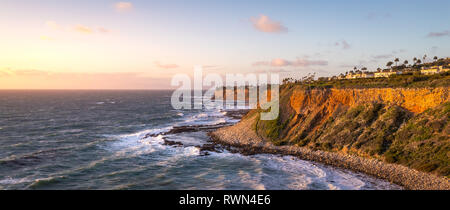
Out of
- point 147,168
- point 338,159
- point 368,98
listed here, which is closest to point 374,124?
point 368,98

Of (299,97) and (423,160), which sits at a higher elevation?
(299,97)

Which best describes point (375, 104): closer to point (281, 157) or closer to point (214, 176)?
point (281, 157)

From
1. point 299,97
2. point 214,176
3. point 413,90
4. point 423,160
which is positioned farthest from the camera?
point 299,97

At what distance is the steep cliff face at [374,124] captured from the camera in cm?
3444

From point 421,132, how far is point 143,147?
142 feet

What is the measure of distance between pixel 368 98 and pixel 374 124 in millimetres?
6422

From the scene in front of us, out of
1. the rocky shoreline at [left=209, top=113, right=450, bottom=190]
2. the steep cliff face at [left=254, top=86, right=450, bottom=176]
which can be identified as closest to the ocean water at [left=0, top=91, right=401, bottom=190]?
the rocky shoreline at [left=209, top=113, right=450, bottom=190]

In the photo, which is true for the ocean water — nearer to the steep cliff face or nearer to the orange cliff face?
the steep cliff face

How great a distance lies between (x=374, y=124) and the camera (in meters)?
42.0

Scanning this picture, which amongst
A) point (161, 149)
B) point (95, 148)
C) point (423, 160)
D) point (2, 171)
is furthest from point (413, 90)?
point (2, 171)

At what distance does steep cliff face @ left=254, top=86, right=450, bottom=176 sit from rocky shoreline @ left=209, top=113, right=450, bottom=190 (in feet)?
4.42

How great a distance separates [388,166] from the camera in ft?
111

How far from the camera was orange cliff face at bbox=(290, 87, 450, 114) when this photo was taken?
39.6 metres

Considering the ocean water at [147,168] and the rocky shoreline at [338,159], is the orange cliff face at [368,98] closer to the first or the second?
the rocky shoreline at [338,159]
